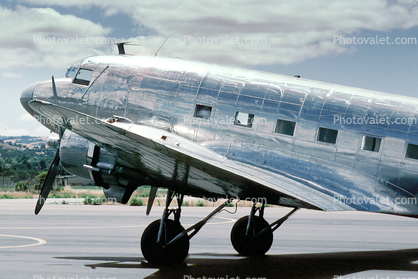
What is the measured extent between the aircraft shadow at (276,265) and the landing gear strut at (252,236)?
1.15 feet

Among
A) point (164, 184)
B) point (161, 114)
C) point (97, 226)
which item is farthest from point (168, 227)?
point (97, 226)

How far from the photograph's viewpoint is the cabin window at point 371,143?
9.77 metres

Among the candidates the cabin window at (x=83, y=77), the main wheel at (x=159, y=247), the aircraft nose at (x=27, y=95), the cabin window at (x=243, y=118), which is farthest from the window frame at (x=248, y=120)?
the aircraft nose at (x=27, y=95)

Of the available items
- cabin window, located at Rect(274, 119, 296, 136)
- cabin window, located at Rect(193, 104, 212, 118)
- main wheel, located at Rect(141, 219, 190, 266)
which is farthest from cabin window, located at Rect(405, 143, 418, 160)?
main wheel, located at Rect(141, 219, 190, 266)

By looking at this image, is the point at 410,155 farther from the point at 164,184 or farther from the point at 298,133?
the point at 164,184

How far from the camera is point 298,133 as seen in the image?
9.99 m

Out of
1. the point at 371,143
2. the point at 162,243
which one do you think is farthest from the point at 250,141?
the point at 162,243

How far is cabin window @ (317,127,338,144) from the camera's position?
388 inches

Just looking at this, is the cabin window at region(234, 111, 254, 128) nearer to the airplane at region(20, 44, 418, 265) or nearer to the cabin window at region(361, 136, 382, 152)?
the airplane at region(20, 44, 418, 265)

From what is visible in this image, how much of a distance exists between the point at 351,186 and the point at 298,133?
5.75ft

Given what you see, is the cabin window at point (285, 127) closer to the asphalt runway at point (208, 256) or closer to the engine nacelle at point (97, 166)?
the asphalt runway at point (208, 256)

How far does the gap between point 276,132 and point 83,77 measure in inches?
232

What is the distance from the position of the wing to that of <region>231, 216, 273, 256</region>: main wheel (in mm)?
2665

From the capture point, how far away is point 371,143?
977 centimetres
